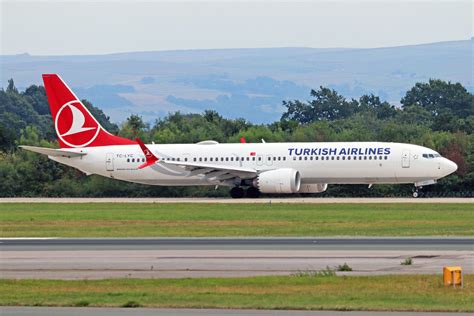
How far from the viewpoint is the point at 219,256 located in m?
28.5

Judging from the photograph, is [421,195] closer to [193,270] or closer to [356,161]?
[356,161]

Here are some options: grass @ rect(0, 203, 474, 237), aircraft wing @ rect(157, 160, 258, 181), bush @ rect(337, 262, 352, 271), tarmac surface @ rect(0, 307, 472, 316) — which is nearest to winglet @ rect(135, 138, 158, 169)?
aircraft wing @ rect(157, 160, 258, 181)

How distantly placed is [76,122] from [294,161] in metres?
12.1

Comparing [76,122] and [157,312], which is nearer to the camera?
[157,312]

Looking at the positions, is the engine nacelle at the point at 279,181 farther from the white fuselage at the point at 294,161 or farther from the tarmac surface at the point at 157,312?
the tarmac surface at the point at 157,312

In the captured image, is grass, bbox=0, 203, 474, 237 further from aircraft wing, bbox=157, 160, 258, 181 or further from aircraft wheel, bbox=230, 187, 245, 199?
aircraft wheel, bbox=230, 187, 245, 199

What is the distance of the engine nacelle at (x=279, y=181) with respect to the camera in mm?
59156

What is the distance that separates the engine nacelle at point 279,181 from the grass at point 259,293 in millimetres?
35258

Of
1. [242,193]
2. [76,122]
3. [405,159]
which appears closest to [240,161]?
[242,193]

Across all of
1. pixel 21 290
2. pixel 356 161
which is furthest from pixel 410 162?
pixel 21 290

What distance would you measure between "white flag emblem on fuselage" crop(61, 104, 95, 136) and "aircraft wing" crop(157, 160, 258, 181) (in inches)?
198

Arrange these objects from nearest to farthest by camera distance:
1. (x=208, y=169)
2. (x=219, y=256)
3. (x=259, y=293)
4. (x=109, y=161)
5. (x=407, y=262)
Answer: (x=259, y=293)
(x=407, y=262)
(x=219, y=256)
(x=208, y=169)
(x=109, y=161)

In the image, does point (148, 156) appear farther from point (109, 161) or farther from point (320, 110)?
point (320, 110)

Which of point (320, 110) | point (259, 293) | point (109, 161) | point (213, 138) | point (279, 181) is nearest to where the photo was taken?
point (259, 293)
